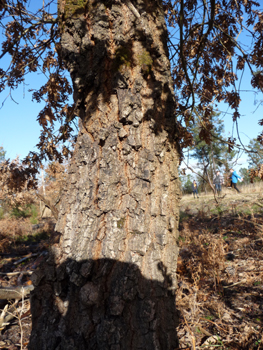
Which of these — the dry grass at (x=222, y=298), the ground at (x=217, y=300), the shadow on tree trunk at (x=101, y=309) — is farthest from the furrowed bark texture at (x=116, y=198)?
the dry grass at (x=222, y=298)

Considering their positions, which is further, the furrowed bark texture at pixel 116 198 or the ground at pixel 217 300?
the ground at pixel 217 300

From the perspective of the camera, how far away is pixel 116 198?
5.48 ft

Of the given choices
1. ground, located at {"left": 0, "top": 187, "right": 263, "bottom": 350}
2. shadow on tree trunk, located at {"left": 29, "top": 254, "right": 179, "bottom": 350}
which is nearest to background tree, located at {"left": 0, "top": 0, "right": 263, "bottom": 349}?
shadow on tree trunk, located at {"left": 29, "top": 254, "right": 179, "bottom": 350}

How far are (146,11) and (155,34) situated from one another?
20 cm

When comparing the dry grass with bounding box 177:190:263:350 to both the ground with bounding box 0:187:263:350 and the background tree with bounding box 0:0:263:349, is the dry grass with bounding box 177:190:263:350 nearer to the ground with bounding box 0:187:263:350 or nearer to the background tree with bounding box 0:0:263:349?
the ground with bounding box 0:187:263:350

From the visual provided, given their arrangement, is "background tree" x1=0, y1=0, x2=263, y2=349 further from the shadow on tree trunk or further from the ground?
the ground

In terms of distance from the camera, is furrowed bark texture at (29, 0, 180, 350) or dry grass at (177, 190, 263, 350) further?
dry grass at (177, 190, 263, 350)

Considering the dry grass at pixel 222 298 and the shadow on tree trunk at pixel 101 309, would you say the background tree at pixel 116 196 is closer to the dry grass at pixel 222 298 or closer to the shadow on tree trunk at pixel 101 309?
the shadow on tree trunk at pixel 101 309

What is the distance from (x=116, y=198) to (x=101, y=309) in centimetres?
76

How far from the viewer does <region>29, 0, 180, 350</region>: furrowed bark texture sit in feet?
5.03

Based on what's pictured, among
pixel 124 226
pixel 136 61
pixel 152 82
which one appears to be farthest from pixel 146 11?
pixel 124 226

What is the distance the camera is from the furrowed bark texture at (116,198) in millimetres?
1534

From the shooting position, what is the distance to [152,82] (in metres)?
1.87

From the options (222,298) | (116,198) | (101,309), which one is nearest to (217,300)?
(222,298)
